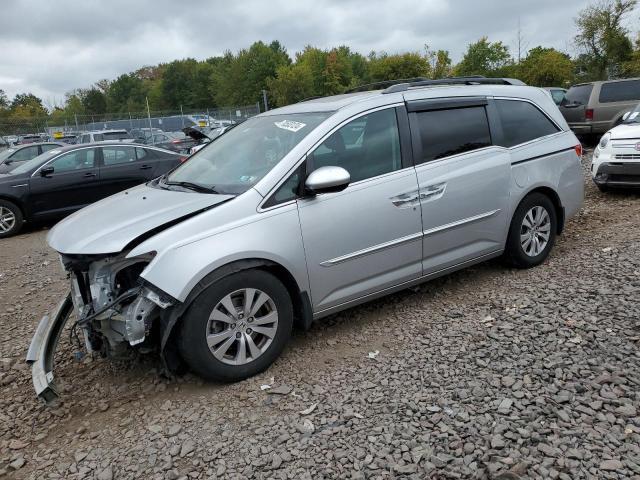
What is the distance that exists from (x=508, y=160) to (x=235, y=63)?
248 feet

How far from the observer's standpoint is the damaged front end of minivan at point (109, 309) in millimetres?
3047

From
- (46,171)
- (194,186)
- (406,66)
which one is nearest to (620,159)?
(194,186)

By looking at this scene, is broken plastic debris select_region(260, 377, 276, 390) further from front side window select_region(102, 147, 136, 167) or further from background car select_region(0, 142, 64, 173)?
background car select_region(0, 142, 64, 173)

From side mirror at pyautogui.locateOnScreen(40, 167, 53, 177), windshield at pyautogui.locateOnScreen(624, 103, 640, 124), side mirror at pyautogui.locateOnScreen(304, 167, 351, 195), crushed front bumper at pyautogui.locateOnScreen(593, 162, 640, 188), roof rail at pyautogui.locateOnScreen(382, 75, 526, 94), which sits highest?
roof rail at pyautogui.locateOnScreen(382, 75, 526, 94)

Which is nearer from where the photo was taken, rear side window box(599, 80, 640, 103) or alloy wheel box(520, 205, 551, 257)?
alloy wheel box(520, 205, 551, 257)

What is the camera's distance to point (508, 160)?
458 centimetres

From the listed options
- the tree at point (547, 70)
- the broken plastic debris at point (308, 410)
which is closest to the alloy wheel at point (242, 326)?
the broken plastic debris at point (308, 410)

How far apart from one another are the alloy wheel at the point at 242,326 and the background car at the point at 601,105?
40.9ft

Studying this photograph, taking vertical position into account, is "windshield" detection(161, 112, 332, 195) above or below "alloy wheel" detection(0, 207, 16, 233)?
above

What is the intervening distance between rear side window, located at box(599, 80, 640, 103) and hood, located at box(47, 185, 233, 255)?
42.6ft

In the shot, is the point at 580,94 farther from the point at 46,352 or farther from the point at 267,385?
the point at 46,352

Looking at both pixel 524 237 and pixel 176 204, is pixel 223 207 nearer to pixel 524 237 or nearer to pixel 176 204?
pixel 176 204

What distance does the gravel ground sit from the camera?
257cm

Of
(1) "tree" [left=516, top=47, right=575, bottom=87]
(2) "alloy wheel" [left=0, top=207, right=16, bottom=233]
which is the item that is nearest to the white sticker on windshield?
(2) "alloy wheel" [left=0, top=207, right=16, bottom=233]
